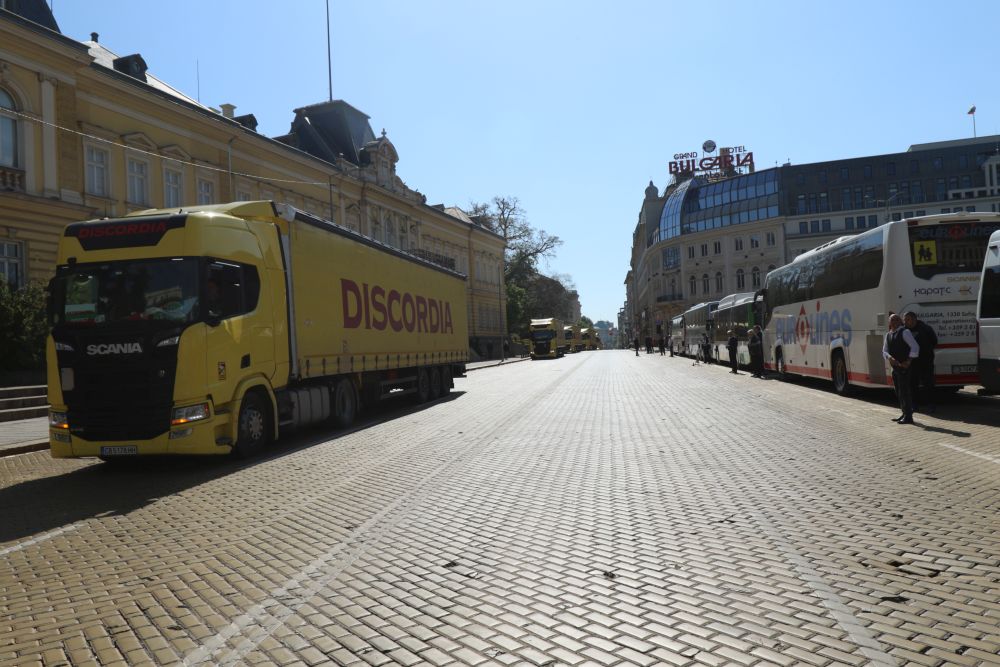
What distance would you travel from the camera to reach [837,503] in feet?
21.3

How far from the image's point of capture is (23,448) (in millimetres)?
12742

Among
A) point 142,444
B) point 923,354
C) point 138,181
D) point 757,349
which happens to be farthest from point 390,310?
point 138,181

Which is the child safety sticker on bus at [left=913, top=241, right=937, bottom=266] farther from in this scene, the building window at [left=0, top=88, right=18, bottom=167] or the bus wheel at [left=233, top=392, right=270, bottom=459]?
the building window at [left=0, top=88, right=18, bottom=167]

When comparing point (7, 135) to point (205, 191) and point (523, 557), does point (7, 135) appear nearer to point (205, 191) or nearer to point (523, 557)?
point (205, 191)

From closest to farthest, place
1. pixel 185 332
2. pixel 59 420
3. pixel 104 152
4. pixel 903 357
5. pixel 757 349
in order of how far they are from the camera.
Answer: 1. pixel 185 332
2. pixel 59 420
3. pixel 903 357
4. pixel 757 349
5. pixel 104 152

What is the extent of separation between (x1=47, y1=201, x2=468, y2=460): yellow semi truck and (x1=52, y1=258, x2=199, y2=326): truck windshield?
1 centimetres

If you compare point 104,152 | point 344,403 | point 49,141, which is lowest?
point 344,403

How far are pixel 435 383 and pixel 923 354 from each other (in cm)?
1243

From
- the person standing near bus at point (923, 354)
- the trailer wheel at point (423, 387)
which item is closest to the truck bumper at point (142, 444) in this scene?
the trailer wheel at point (423, 387)

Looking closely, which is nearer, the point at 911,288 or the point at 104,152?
the point at 911,288

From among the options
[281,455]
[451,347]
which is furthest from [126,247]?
[451,347]

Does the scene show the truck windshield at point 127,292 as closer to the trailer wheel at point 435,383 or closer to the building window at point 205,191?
the trailer wheel at point 435,383

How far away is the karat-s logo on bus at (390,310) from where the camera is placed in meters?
14.8

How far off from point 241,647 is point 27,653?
1.18 metres
